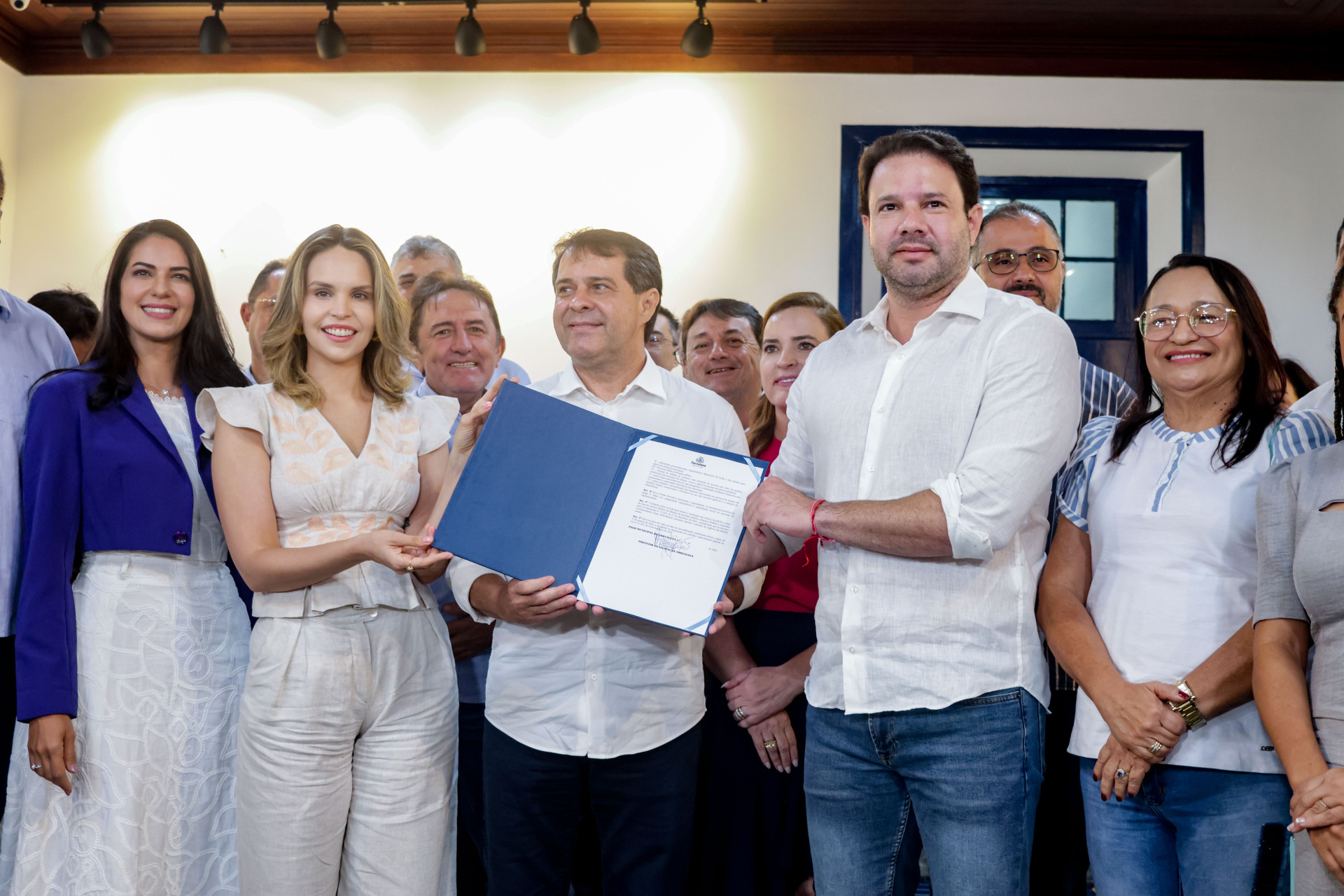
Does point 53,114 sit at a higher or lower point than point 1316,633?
higher

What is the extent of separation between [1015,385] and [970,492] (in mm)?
220

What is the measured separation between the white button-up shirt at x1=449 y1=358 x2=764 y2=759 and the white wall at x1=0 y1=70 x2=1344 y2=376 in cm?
330

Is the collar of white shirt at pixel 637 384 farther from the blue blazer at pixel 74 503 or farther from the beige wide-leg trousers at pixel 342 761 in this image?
the blue blazer at pixel 74 503

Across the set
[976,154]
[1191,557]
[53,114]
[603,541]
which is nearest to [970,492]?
[1191,557]

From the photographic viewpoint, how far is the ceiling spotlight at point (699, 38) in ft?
15.5

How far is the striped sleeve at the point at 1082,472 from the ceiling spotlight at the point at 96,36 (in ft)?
16.5

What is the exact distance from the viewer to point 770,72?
5.23 meters

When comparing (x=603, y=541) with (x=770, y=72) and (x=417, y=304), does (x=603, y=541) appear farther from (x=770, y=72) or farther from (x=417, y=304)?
(x=770, y=72)

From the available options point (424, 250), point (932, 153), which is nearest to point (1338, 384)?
point (932, 153)

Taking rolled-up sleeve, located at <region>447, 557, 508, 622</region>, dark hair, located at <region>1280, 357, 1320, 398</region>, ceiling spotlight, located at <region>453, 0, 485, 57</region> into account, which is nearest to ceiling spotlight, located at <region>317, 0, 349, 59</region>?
ceiling spotlight, located at <region>453, 0, 485, 57</region>

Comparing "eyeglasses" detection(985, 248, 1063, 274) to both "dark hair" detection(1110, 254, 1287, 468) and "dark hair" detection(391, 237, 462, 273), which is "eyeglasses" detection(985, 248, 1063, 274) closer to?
"dark hair" detection(1110, 254, 1287, 468)

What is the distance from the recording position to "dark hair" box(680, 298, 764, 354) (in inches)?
126

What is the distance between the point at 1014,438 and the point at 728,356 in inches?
60.6

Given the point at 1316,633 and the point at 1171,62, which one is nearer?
the point at 1316,633
